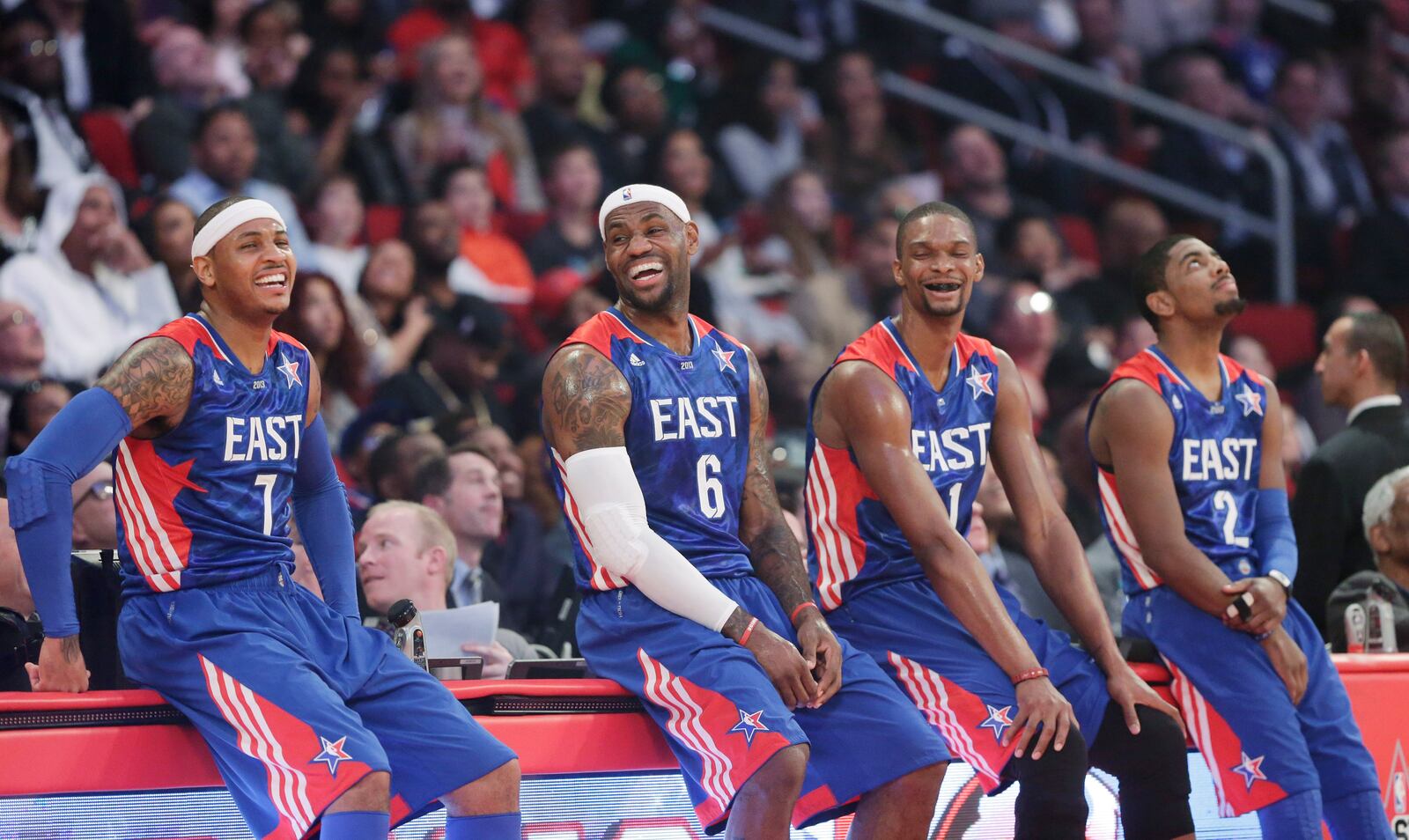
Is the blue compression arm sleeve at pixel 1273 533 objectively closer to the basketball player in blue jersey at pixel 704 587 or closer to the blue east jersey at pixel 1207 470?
the blue east jersey at pixel 1207 470

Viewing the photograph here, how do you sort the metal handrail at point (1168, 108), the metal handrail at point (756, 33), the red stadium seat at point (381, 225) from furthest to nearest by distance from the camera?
the metal handrail at point (756, 33), the metal handrail at point (1168, 108), the red stadium seat at point (381, 225)

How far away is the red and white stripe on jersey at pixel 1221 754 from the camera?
4.88 metres

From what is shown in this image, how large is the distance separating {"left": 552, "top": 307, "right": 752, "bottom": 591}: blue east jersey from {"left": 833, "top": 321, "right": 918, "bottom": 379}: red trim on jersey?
1.25 feet

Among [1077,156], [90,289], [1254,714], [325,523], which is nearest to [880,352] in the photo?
[1254,714]

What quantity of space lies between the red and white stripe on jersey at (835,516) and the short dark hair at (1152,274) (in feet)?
3.89

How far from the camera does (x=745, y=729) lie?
14.0 feet

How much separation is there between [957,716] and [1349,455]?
2522 mm

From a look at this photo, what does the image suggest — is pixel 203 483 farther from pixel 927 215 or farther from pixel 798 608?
pixel 927 215

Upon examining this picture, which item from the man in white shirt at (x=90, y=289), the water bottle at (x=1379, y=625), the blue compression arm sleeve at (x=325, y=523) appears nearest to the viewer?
the blue compression arm sleeve at (x=325, y=523)

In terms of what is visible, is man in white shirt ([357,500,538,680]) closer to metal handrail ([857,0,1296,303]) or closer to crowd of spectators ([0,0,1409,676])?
crowd of spectators ([0,0,1409,676])

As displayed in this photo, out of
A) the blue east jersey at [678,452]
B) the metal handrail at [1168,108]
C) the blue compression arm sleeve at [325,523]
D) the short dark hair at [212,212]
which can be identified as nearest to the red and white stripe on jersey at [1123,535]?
the blue east jersey at [678,452]

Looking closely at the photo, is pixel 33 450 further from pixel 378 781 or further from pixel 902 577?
pixel 902 577

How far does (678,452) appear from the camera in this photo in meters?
4.66

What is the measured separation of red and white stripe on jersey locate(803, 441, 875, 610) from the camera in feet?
16.1
